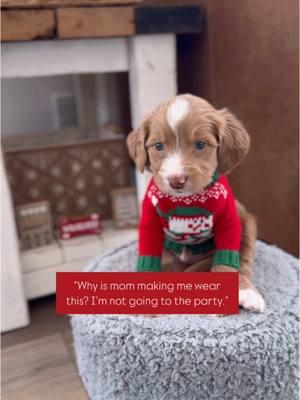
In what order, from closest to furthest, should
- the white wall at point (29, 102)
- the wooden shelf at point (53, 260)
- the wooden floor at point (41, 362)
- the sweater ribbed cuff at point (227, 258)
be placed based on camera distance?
the sweater ribbed cuff at point (227, 258) → the wooden floor at point (41, 362) → the wooden shelf at point (53, 260) → the white wall at point (29, 102)

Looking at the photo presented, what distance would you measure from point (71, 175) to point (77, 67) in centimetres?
33

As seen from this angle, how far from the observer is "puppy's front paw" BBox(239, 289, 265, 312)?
0.73m

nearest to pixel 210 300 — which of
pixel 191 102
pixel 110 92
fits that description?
pixel 191 102

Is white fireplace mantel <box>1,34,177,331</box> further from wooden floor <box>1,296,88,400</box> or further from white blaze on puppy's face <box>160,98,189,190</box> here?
white blaze on puppy's face <box>160,98,189,190</box>

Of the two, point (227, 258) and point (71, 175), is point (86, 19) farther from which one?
point (227, 258)

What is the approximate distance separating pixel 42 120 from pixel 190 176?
37.1 inches

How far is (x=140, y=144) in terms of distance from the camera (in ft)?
2.35

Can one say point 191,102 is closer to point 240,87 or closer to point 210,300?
point 210,300

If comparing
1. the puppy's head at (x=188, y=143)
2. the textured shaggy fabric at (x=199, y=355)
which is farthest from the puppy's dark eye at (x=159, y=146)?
the textured shaggy fabric at (x=199, y=355)

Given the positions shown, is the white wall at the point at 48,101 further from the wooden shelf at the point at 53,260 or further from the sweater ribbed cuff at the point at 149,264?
the sweater ribbed cuff at the point at 149,264

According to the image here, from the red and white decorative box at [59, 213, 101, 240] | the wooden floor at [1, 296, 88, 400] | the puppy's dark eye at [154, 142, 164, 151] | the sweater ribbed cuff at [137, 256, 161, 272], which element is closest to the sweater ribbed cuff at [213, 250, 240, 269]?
the sweater ribbed cuff at [137, 256, 161, 272]

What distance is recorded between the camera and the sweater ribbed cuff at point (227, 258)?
2.44 ft

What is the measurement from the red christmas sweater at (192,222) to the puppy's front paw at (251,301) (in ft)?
0.16

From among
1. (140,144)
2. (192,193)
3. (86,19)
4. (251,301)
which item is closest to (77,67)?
(86,19)
